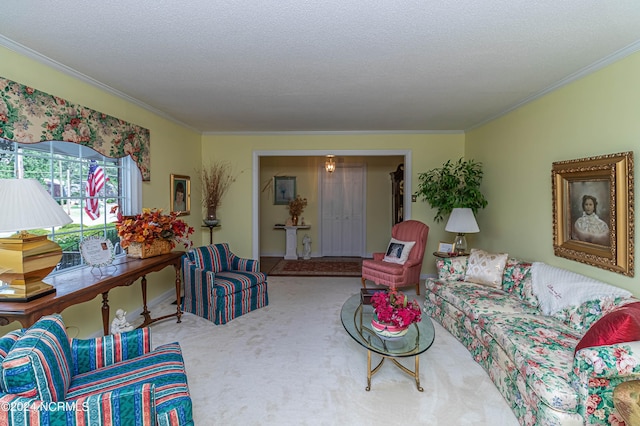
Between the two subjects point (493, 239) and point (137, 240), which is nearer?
point (137, 240)

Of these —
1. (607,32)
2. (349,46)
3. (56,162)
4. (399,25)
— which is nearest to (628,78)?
(607,32)

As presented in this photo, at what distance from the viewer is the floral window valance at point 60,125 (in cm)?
219

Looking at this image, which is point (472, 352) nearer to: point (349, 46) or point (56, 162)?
point (349, 46)

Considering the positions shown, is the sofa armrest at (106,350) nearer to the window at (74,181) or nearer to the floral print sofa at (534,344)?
the window at (74,181)

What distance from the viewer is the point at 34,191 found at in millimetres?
1875

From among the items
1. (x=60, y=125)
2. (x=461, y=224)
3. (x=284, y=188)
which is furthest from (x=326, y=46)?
(x=284, y=188)

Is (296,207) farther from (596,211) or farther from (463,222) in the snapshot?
(596,211)

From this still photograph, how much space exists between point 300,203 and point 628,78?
18.6 feet

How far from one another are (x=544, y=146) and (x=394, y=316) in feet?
7.92

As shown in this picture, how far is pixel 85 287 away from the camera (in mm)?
2242

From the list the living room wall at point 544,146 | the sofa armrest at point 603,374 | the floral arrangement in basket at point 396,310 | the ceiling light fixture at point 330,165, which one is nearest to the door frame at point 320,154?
the living room wall at point 544,146

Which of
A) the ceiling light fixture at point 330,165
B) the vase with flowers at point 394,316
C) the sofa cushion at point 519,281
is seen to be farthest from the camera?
the ceiling light fixture at point 330,165

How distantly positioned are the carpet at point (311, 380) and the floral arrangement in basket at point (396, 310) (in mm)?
487

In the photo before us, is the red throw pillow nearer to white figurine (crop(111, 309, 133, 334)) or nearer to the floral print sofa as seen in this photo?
the floral print sofa
